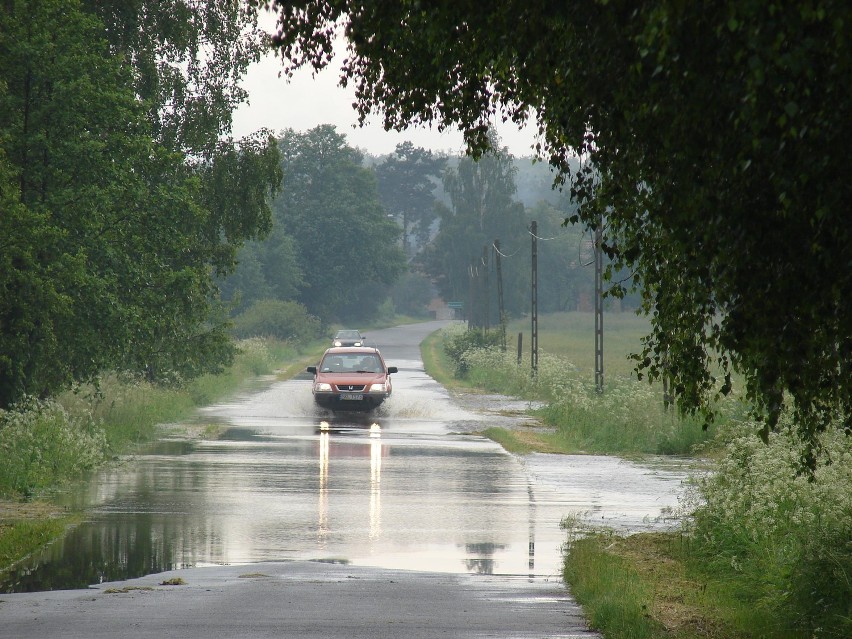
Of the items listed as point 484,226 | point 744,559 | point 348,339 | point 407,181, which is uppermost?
point 407,181

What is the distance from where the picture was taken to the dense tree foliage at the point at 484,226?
12250cm

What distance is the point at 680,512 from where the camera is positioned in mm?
14047

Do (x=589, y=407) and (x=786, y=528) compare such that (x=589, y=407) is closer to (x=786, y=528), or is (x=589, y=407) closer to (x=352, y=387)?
(x=352, y=387)

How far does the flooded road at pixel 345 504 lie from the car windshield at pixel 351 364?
6244 mm

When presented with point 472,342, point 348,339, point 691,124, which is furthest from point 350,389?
point 348,339

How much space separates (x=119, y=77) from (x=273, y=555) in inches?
547

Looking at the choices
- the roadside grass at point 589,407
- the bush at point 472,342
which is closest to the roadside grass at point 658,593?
the roadside grass at point 589,407

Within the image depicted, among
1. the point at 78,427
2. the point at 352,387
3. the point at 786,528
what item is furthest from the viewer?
the point at 352,387

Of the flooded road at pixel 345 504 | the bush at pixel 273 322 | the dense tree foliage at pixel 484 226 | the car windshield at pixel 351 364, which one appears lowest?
the flooded road at pixel 345 504

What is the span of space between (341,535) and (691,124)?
27.8ft

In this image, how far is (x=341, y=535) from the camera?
13.0 m

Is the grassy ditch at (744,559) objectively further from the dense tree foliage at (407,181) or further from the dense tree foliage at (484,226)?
the dense tree foliage at (407,181)

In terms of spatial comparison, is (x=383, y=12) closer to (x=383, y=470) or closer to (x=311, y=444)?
(x=383, y=470)

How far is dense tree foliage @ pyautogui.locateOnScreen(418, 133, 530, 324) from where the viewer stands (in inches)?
4823
